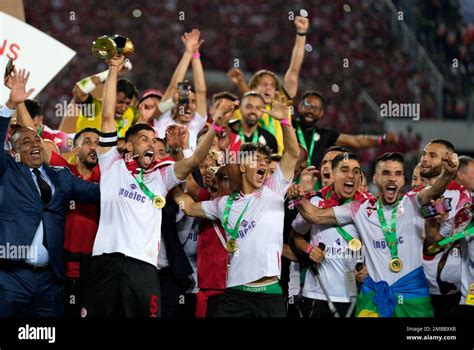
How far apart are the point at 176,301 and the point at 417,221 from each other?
1698 millimetres

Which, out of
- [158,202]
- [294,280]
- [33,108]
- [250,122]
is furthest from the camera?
[250,122]

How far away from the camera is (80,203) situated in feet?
24.1

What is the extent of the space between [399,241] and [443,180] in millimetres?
536

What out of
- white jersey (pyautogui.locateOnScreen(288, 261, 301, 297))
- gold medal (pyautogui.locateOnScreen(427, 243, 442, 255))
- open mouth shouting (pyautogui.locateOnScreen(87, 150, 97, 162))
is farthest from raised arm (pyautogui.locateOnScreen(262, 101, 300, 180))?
open mouth shouting (pyautogui.locateOnScreen(87, 150, 97, 162))

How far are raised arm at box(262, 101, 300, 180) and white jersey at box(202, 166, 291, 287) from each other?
0.19 ft

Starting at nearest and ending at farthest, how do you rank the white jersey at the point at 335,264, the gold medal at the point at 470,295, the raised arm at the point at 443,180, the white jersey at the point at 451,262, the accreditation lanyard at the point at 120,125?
the raised arm at the point at 443,180
the gold medal at the point at 470,295
the white jersey at the point at 451,262
the white jersey at the point at 335,264
the accreditation lanyard at the point at 120,125

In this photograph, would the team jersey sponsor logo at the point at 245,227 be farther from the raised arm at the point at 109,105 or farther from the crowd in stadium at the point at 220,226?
the raised arm at the point at 109,105

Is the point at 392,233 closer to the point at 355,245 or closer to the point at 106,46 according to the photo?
the point at 355,245

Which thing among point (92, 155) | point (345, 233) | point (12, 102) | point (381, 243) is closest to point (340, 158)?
point (345, 233)

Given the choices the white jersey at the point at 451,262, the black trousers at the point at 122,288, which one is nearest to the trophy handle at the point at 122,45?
the black trousers at the point at 122,288

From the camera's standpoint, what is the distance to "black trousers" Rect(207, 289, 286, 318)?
686 centimetres

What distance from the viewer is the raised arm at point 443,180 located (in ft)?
21.3

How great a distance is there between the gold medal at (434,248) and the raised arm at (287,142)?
38.0 inches

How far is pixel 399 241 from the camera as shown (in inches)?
271
